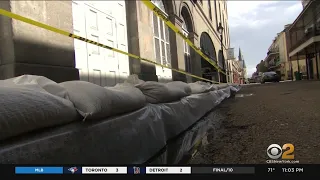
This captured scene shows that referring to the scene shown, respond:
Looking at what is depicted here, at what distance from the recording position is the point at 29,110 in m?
1.12

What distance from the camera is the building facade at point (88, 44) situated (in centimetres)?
359

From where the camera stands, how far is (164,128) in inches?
88.4

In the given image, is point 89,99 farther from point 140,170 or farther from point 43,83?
point 140,170

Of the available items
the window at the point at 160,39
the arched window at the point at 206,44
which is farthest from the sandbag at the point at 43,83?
the arched window at the point at 206,44

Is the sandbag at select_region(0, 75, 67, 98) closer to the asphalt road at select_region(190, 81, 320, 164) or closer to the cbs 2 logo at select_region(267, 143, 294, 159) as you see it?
the asphalt road at select_region(190, 81, 320, 164)

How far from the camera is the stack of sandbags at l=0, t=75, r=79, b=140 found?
1.03 m

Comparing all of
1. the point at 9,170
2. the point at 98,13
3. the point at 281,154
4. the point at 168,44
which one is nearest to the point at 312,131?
the point at 281,154

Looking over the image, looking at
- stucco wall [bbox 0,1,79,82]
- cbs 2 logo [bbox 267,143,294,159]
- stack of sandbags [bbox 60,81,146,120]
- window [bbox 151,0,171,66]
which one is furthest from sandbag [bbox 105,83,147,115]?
window [bbox 151,0,171,66]

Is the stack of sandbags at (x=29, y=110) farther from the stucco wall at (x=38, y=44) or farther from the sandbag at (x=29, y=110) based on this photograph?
the stucco wall at (x=38, y=44)

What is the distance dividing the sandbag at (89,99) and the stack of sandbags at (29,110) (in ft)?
0.20

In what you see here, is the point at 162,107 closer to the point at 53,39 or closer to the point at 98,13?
the point at 53,39

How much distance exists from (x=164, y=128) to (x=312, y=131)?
113 cm

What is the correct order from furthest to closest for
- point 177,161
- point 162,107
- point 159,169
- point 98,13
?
point 98,13, point 162,107, point 177,161, point 159,169

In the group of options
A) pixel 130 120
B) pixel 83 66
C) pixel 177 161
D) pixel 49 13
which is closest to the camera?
pixel 177 161
